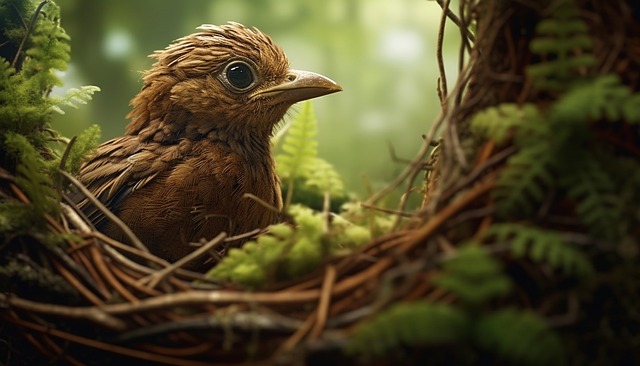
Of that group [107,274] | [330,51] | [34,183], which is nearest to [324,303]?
[107,274]

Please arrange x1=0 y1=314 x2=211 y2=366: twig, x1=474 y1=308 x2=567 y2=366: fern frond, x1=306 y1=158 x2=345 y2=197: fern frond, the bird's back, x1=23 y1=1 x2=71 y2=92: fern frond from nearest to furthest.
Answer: x1=474 y1=308 x2=567 y2=366: fern frond < x1=0 y1=314 x2=211 y2=366: twig < x1=23 y1=1 x2=71 y2=92: fern frond < x1=306 y1=158 x2=345 y2=197: fern frond < the bird's back

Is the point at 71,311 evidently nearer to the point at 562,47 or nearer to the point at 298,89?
the point at 562,47

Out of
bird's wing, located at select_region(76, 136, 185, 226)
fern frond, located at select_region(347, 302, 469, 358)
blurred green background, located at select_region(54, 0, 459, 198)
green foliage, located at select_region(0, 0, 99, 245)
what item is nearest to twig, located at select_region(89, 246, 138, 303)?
green foliage, located at select_region(0, 0, 99, 245)

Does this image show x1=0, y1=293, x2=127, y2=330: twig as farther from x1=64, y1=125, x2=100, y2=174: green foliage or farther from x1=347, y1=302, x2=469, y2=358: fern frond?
x1=347, y1=302, x2=469, y2=358: fern frond

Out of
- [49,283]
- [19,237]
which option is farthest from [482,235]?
[19,237]

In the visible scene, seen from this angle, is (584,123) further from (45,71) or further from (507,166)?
(45,71)
